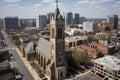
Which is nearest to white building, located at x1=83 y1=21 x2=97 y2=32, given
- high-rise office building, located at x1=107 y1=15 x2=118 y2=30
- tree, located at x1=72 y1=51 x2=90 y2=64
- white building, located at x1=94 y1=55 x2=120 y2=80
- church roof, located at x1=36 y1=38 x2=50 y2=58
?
high-rise office building, located at x1=107 y1=15 x2=118 y2=30

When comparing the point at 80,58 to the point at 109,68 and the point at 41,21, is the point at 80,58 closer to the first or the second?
the point at 109,68

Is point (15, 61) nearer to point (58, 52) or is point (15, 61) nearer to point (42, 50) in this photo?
point (42, 50)

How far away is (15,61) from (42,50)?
1389 cm

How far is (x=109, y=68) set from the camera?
→ 4100 centimetres

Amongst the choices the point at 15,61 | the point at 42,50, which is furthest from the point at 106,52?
the point at 15,61

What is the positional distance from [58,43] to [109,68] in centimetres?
1652

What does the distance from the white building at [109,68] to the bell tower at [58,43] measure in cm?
1162

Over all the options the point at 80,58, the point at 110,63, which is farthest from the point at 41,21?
the point at 110,63

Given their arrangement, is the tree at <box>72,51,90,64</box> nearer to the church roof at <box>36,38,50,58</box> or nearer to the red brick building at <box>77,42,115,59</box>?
the church roof at <box>36,38,50,58</box>

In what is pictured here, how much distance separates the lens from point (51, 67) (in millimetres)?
39625

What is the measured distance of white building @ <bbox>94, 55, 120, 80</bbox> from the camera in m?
39.7

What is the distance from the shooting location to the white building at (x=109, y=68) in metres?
39.7

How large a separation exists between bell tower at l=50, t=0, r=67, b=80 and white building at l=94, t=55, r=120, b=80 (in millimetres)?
11615

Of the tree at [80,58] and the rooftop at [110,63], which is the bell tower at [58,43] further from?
the rooftop at [110,63]
